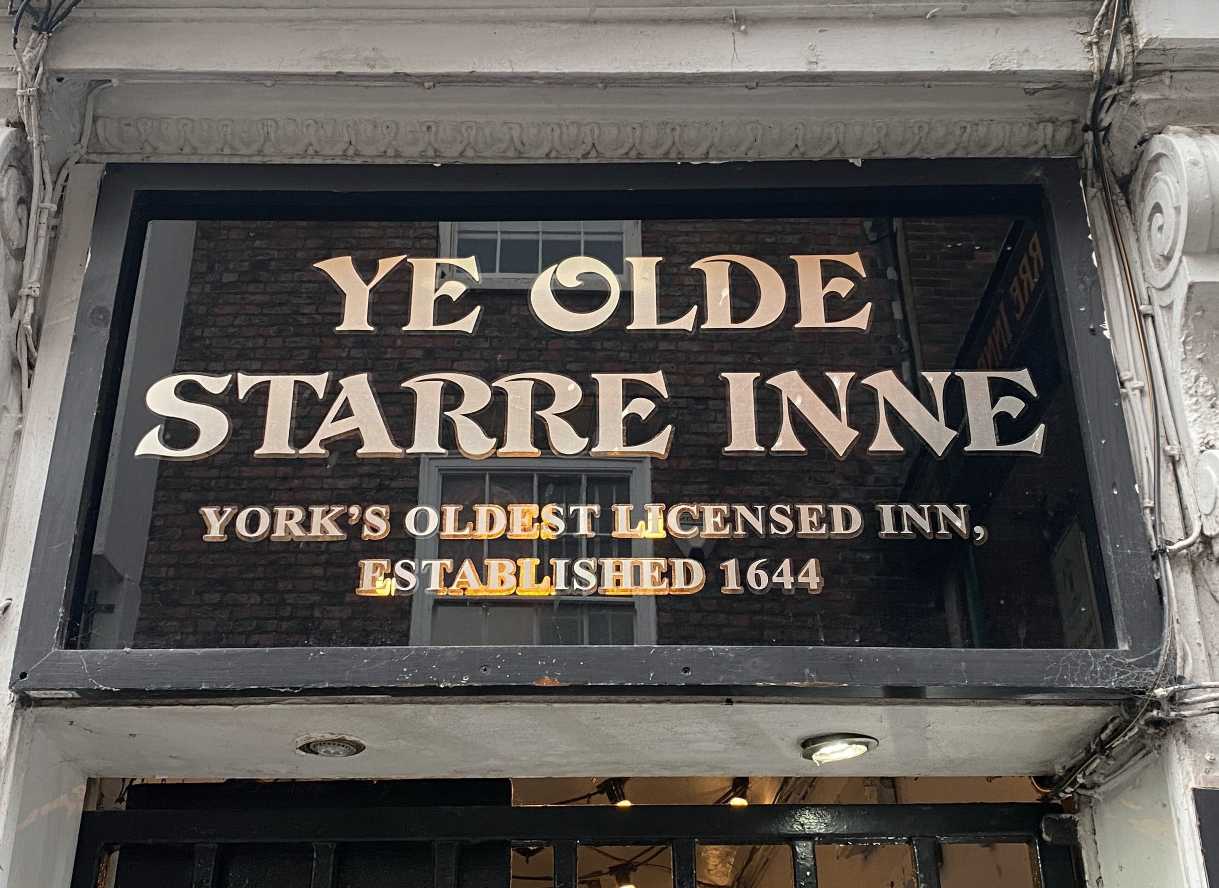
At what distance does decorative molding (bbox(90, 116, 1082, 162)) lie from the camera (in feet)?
15.3

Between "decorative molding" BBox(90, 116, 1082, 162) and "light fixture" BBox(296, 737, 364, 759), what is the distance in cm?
204

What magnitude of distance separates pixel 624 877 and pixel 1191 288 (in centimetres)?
436

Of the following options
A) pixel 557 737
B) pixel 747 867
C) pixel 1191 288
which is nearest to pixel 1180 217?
pixel 1191 288

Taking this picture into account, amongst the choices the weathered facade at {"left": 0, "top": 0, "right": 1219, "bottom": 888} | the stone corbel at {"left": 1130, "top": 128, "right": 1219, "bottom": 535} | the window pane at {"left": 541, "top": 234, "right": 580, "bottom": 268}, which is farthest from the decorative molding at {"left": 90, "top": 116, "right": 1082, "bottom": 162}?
the stone corbel at {"left": 1130, "top": 128, "right": 1219, "bottom": 535}

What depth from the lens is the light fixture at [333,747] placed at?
422 cm

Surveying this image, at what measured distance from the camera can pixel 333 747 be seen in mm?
4262

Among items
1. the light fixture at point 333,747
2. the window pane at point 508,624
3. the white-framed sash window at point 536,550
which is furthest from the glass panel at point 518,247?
the light fixture at point 333,747

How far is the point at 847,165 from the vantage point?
4762mm

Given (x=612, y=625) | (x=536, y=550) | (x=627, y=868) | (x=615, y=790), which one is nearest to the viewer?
(x=612, y=625)

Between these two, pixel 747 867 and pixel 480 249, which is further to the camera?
pixel 747 867

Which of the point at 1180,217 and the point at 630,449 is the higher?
the point at 1180,217

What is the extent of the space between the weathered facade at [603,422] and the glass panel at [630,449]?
14 mm

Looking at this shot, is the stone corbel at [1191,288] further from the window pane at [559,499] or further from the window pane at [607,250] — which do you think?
the window pane at [559,499]

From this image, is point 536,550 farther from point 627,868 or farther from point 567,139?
point 627,868
